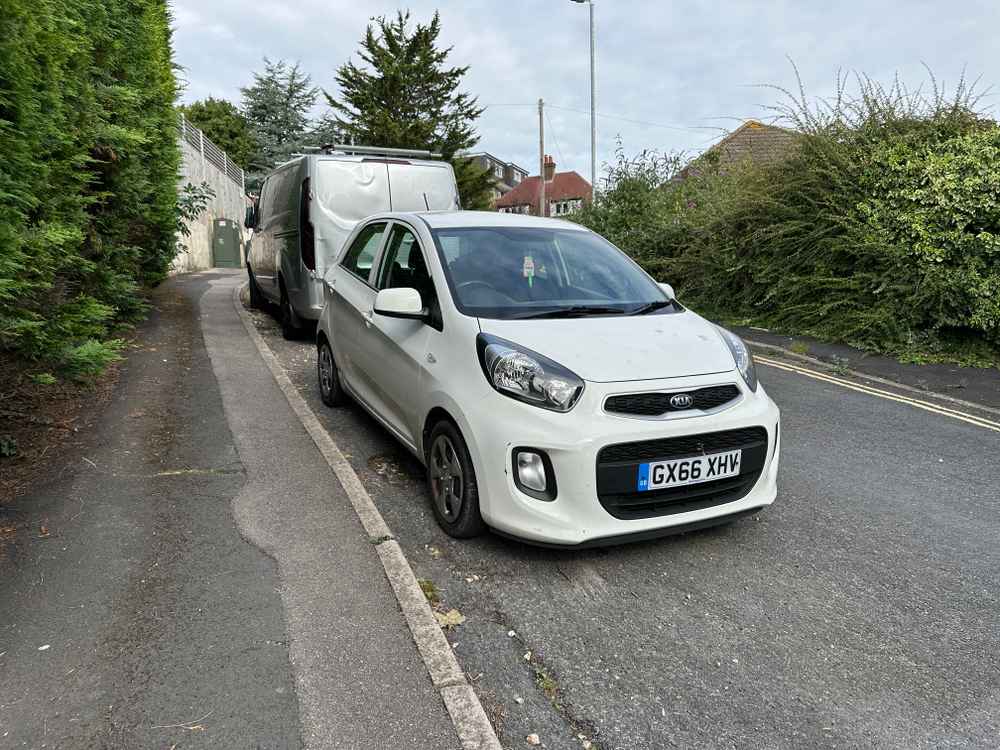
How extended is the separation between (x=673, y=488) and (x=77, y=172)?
591 cm

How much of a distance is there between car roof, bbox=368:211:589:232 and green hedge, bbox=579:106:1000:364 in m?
5.83

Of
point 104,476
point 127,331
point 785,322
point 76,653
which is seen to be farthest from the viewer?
point 785,322

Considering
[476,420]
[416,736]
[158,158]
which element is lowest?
[416,736]

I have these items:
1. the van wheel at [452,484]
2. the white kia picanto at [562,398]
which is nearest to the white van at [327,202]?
the white kia picanto at [562,398]

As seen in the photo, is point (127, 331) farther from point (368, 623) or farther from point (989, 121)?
point (989, 121)

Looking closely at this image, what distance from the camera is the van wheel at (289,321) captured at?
355 inches

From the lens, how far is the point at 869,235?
919cm

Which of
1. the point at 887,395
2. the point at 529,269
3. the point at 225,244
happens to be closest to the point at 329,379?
the point at 529,269

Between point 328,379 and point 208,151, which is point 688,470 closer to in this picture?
point 328,379

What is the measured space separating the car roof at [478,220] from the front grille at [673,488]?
205 cm

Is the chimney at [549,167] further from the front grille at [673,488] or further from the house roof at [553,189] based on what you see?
the front grille at [673,488]

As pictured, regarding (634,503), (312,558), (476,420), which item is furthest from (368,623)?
(634,503)

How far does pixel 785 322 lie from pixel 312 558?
892 cm

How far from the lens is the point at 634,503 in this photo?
323 cm
